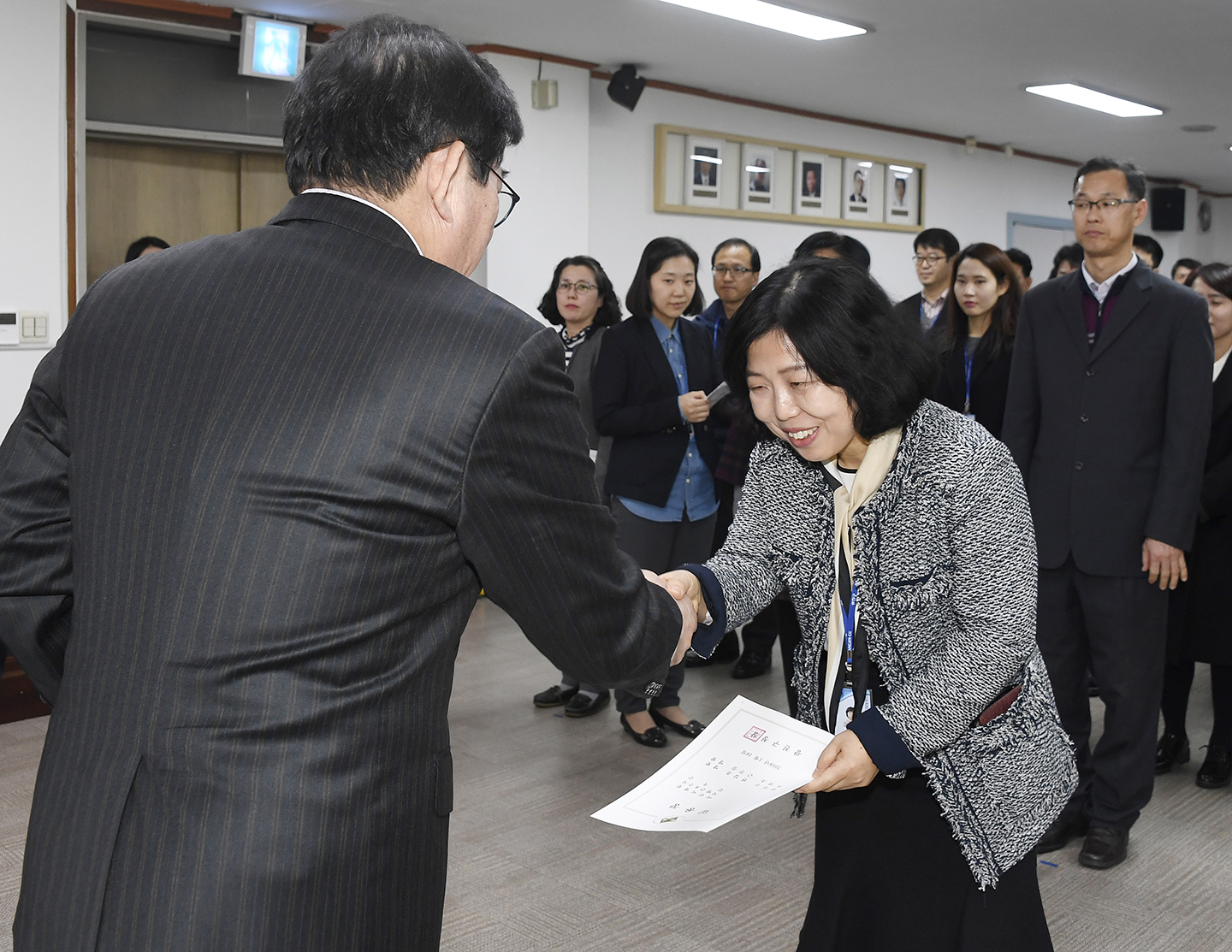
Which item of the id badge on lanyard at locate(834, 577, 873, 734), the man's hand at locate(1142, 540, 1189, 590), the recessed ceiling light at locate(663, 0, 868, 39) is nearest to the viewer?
the id badge on lanyard at locate(834, 577, 873, 734)

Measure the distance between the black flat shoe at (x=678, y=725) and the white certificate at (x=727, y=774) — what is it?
88.2 inches

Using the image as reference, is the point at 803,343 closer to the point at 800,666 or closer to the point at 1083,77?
the point at 800,666

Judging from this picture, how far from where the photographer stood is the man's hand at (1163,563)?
9.14 ft

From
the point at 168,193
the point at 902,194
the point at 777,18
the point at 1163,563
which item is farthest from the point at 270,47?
the point at 902,194

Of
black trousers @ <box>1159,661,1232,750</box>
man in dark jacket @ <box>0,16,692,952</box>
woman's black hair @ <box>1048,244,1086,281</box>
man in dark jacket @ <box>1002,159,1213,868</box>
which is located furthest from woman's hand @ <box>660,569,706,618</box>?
woman's black hair @ <box>1048,244,1086,281</box>

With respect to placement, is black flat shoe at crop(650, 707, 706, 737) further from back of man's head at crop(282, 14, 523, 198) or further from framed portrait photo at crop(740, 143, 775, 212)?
framed portrait photo at crop(740, 143, 775, 212)

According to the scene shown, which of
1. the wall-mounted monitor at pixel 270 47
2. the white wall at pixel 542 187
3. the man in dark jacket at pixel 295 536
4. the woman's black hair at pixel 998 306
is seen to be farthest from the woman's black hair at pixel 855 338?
the white wall at pixel 542 187

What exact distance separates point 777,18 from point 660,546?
3.08 m

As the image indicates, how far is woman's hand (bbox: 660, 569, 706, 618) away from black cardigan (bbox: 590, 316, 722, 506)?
2059 mm

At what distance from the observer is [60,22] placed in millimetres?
4562

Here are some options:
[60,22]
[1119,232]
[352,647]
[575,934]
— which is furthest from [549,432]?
[60,22]

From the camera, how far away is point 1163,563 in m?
2.80

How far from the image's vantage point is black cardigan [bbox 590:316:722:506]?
3760 mm

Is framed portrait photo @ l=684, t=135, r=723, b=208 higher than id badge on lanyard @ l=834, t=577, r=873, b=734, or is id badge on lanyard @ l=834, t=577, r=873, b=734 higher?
framed portrait photo @ l=684, t=135, r=723, b=208
